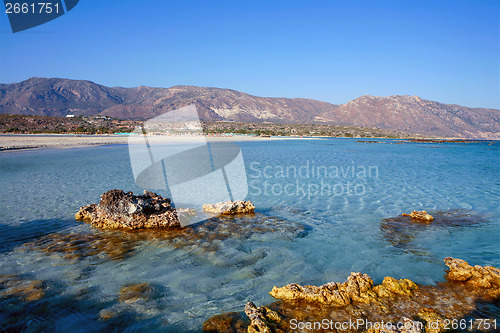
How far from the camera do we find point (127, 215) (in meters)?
6.54

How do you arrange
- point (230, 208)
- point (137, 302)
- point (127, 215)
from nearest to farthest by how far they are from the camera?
1. point (137, 302)
2. point (127, 215)
3. point (230, 208)

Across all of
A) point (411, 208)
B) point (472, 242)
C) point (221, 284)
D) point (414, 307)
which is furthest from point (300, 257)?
point (411, 208)

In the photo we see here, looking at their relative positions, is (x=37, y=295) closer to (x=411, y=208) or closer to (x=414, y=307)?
(x=414, y=307)

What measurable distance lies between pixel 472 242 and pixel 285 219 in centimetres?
401

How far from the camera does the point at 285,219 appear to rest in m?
7.41

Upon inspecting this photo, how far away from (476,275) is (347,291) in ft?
6.85

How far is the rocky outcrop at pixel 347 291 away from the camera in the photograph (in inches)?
140

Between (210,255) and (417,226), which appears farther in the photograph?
(417,226)

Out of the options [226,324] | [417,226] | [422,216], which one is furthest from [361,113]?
[226,324]

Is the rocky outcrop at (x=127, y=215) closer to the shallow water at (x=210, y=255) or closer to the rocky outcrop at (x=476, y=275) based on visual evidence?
the shallow water at (x=210, y=255)

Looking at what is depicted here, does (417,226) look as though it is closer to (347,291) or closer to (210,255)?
(347,291)

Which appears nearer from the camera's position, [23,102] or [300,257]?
[300,257]

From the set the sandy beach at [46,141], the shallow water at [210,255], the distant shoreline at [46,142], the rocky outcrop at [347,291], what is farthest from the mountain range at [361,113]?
the rocky outcrop at [347,291]

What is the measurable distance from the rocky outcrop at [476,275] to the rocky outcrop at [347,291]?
2.77 feet
